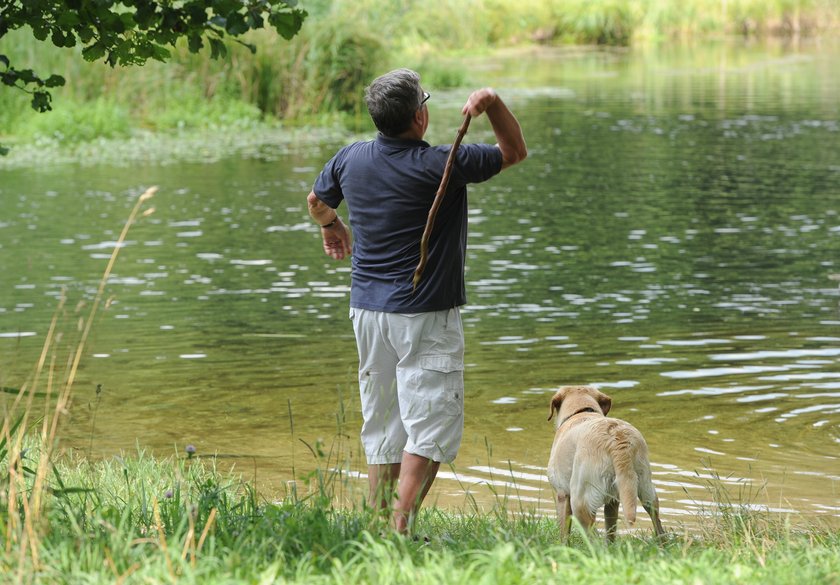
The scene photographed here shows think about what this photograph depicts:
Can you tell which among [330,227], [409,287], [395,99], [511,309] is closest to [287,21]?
[395,99]

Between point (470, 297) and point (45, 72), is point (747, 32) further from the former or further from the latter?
point (470, 297)

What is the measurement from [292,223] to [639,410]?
8821 mm

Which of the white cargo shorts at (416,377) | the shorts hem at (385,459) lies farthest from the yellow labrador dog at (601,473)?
the shorts hem at (385,459)

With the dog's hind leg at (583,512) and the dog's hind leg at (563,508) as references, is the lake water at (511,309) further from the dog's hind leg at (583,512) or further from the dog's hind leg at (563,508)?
the dog's hind leg at (583,512)

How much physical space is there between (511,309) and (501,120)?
6882mm

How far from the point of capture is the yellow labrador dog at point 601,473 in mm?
5324

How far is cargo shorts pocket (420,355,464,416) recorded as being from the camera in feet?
17.3

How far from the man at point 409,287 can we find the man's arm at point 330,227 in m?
0.33

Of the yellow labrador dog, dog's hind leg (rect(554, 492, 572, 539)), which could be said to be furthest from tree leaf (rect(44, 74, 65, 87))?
dog's hind leg (rect(554, 492, 572, 539))

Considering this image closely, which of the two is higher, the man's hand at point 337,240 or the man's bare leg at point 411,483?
the man's hand at point 337,240

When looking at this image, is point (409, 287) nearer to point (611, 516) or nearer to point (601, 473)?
point (601, 473)

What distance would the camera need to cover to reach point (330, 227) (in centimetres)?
588

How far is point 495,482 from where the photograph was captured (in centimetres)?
734

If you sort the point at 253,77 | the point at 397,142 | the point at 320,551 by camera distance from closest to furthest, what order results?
the point at 320,551, the point at 397,142, the point at 253,77
